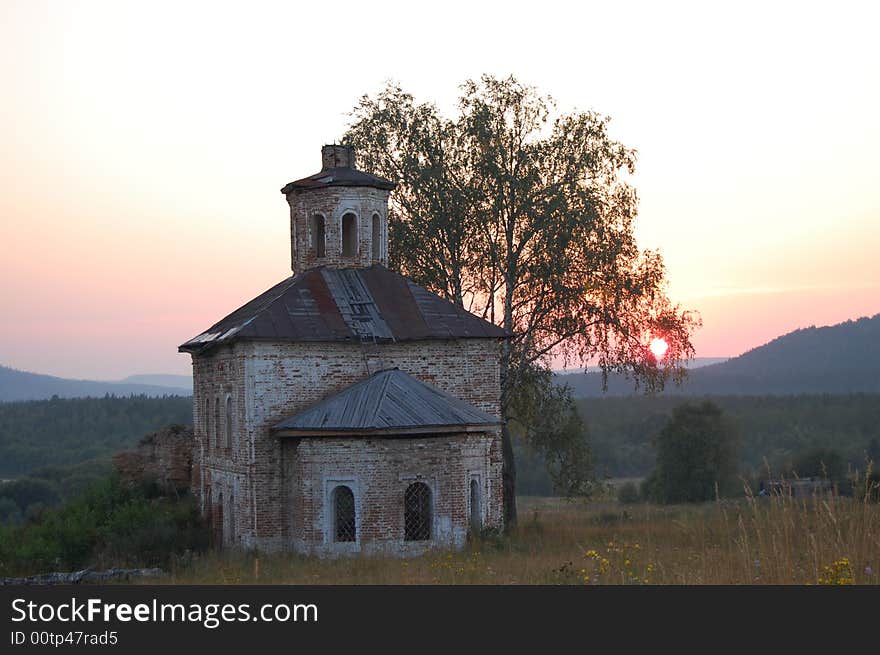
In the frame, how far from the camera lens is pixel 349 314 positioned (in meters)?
26.2

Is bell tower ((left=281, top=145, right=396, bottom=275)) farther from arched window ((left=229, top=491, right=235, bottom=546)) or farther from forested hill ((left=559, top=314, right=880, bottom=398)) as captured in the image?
forested hill ((left=559, top=314, right=880, bottom=398))

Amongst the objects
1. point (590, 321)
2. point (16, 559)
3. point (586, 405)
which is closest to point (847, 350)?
point (586, 405)

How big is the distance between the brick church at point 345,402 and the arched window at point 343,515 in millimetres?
40

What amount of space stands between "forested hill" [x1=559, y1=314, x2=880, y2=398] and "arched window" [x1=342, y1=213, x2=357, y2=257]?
5168 inches

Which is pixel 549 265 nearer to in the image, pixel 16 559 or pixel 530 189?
pixel 530 189

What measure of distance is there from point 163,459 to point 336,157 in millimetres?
9504

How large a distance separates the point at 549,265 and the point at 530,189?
6.90 ft

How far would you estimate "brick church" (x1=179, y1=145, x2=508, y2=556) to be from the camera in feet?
75.9

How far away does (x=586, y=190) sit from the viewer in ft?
102

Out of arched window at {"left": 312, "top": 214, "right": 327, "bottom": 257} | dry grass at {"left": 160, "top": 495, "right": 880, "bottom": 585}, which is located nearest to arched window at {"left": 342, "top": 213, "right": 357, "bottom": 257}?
arched window at {"left": 312, "top": 214, "right": 327, "bottom": 257}

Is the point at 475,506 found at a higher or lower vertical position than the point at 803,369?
lower

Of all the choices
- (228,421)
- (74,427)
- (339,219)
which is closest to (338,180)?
(339,219)

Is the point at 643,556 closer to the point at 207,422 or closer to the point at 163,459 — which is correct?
the point at 207,422

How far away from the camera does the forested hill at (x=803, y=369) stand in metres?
166
